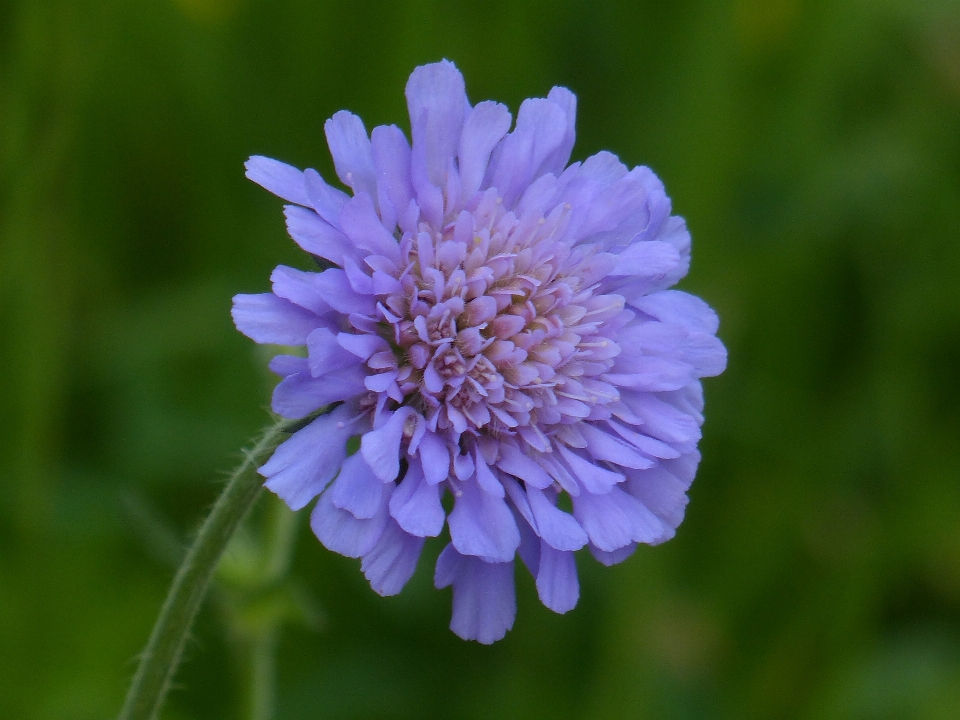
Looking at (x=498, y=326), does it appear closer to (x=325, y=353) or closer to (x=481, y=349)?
(x=481, y=349)

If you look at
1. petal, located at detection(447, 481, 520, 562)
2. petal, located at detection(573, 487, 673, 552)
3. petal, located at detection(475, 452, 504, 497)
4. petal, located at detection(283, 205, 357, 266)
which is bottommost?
petal, located at detection(447, 481, 520, 562)

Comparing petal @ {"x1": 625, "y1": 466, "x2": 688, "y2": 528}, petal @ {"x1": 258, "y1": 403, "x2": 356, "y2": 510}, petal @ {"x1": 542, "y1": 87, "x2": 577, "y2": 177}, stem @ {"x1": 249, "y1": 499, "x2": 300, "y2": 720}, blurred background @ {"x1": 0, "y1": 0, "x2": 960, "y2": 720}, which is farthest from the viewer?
blurred background @ {"x1": 0, "y1": 0, "x2": 960, "y2": 720}

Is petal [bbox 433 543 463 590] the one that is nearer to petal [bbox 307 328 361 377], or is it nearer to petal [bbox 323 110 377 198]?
petal [bbox 307 328 361 377]

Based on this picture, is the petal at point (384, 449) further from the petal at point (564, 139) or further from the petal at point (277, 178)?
the petal at point (564, 139)

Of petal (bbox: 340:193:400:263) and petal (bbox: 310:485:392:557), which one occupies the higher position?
petal (bbox: 340:193:400:263)

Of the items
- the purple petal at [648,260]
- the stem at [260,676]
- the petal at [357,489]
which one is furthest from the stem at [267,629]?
the purple petal at [648,260]

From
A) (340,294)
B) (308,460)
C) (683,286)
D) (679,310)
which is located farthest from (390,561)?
(683,286)

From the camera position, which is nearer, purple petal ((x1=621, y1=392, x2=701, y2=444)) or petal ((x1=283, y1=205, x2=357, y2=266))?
petal ((x1=283, y1=205, x2=357, y2=266))

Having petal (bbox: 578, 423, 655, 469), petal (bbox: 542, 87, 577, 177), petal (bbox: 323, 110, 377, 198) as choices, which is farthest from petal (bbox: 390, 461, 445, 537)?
petal (bbox: 542, 87, 577, 177)
